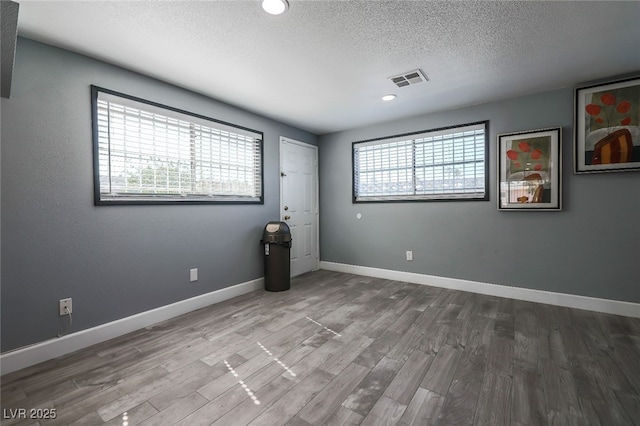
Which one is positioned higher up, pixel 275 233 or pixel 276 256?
pixel 275 233

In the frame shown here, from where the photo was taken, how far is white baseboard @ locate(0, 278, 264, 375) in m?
1.96

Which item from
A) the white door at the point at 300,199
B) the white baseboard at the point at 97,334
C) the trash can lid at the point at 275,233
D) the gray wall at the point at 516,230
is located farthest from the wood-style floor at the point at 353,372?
the white door at the point at 300,199

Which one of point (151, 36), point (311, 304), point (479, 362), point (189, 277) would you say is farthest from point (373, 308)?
point (151, 36)

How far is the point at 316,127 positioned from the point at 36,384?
4251 mm

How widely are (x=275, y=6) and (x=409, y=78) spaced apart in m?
1.60

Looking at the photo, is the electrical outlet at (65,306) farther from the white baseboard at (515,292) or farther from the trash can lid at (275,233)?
the white baseboard at (515,292)

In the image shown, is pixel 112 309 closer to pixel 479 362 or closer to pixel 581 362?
pixel 479 362

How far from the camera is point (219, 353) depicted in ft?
7.10

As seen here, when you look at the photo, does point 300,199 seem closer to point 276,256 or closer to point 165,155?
point 276,256

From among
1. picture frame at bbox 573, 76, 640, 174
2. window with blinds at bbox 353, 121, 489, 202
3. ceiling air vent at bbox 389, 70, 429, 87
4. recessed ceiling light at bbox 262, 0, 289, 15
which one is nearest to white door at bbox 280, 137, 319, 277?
window with blinds at bbox 353, 121, 489, 202

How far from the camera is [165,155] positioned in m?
2.86

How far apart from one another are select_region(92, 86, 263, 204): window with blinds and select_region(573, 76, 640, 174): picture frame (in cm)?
393

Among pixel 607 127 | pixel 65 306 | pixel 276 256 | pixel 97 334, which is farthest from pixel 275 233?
pixel 607 127

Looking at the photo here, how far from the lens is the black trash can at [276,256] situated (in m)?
3.70
